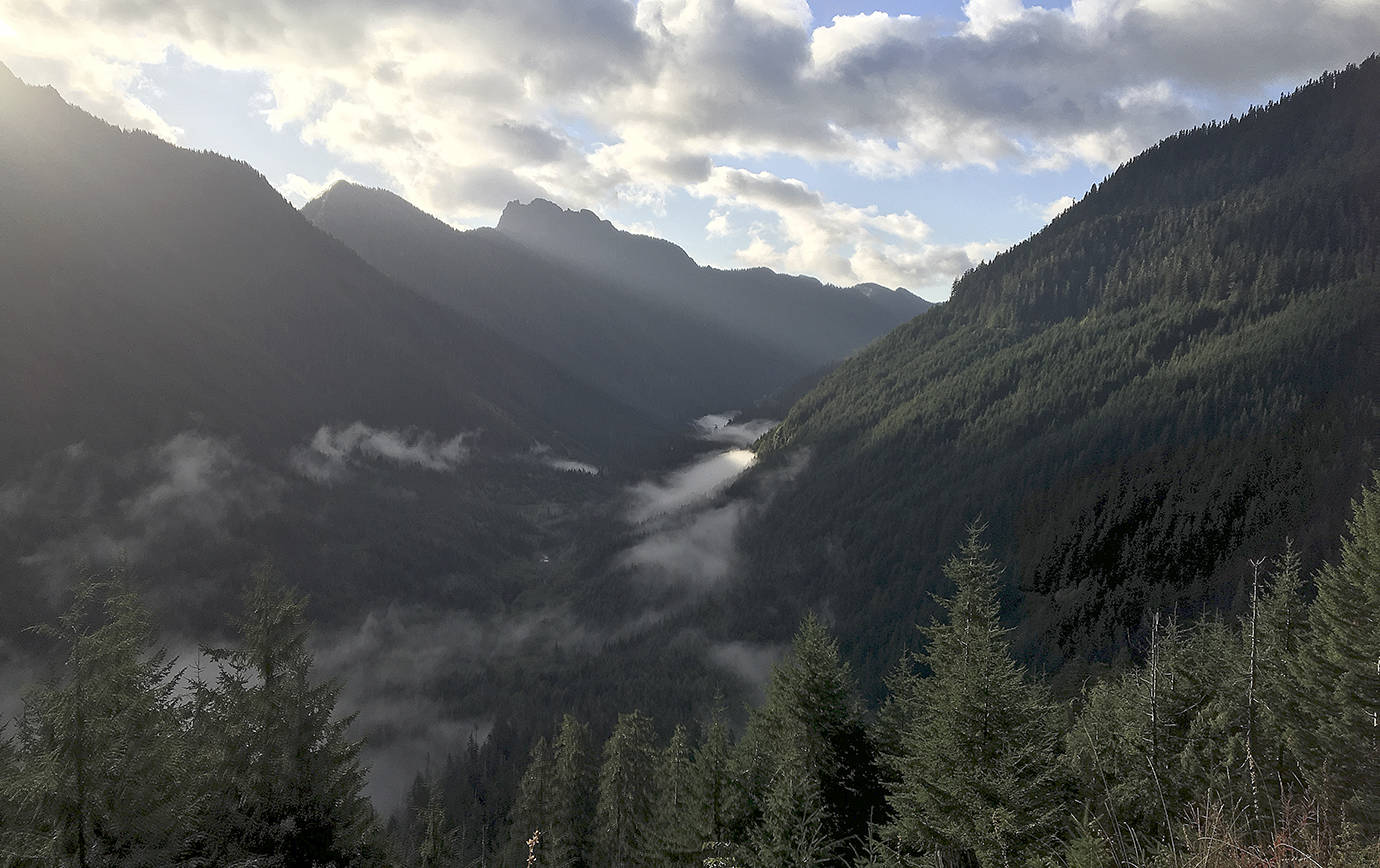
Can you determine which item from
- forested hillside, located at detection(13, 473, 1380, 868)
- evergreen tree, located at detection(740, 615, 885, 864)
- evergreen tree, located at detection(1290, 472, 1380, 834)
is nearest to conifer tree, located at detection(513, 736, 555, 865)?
forested hillside, located at detection(13, 473, 1380, 868)

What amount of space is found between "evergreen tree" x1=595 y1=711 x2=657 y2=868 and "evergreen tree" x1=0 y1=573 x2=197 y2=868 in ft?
100

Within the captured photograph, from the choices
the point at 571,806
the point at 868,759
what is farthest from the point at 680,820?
the point at 571,806

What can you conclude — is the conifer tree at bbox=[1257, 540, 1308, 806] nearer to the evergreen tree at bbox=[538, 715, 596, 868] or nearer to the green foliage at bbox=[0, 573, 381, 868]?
the green foliage at bbox=[0, 573, 381, 868]

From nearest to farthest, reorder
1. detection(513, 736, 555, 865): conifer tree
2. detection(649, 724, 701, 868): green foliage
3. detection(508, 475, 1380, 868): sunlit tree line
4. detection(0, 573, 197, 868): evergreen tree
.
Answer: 1. detection(0, 573, 197, 868): evergreen tree
2. detection(508, 475, 1380, 868): sunlit tree line
3. detection(649, 724, 701, 868): green foliage
4. detection(513, 736, 555, 865): conifer tree

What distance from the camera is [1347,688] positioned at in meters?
24.9

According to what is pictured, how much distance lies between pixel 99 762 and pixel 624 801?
3417 cm

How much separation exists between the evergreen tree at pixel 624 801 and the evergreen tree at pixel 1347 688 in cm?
3376

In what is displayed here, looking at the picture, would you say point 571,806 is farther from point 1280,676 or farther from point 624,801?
point 1280,676

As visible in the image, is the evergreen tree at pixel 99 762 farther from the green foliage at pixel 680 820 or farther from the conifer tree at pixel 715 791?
the conifer tree at pixel 715 791

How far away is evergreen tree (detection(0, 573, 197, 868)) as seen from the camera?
49.0ft

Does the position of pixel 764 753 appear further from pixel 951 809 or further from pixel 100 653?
pixel 100 653

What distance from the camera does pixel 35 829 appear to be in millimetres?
15203

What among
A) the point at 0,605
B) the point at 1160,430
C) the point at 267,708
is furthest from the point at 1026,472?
the point at 0,605

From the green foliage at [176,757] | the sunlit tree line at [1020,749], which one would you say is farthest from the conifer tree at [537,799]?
the green foliage at [176,757]
